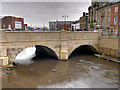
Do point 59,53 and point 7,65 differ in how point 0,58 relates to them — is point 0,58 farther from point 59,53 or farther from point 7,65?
point 59,53

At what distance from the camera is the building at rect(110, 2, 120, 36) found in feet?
108

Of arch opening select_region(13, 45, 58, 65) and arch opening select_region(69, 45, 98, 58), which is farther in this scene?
arch opening select_region(69, 45, 98, 58)

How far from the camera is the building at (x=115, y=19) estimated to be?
33013mm

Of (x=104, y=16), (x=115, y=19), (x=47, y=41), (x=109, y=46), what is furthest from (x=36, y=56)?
(x=104, y=16)

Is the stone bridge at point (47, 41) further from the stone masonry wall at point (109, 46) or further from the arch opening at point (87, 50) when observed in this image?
the stone masonry wall at point (109, 46)

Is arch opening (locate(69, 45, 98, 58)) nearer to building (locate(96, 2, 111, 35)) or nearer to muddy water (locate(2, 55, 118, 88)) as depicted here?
building (locate(96, 2, 111, 35))

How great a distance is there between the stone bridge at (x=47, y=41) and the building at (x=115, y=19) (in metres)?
9.12

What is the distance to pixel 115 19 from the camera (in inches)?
1348

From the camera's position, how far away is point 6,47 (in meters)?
19.1

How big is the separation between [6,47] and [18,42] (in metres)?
2.12

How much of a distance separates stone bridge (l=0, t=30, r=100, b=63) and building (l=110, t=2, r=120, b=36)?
9124 millimetres

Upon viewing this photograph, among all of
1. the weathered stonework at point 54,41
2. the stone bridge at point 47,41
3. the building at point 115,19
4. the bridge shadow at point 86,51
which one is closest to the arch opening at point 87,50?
the bridge shadow at point 86,51

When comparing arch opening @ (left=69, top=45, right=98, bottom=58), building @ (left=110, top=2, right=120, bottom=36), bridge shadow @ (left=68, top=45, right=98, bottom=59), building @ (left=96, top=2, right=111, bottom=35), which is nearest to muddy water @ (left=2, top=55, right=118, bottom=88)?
bridge shadow @ (left=68, top=45, right=98, bottom=59)

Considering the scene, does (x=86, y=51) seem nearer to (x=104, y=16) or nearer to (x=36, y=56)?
(x=36, y=56)
